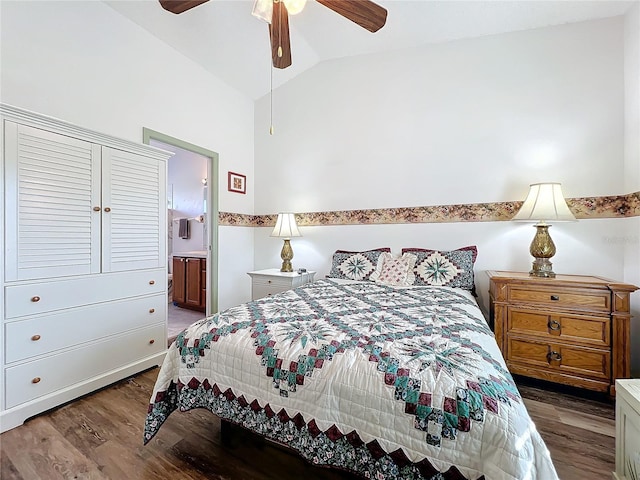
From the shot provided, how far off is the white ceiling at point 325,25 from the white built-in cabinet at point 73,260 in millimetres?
1284

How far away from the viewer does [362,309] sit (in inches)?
67.6

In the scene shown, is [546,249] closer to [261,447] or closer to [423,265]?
[423,265]

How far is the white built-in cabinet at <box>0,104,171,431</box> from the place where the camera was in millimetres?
1655

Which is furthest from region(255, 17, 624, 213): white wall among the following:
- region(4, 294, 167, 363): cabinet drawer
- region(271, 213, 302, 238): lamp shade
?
region(4, 294, 167, 363): cabinet drawer

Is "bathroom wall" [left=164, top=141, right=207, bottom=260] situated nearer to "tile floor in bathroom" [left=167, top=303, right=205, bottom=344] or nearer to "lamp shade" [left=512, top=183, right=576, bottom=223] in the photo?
"tile floor in bathroom" [left=167, top=303, right=205, bottom=344]

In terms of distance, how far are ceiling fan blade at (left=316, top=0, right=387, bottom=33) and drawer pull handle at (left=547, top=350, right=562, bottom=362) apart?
2.59 m

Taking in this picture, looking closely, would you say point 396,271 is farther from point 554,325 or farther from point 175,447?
point 175,447

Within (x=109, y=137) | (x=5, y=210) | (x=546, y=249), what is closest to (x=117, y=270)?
(x=5, y=210)

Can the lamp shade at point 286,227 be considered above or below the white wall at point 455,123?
below

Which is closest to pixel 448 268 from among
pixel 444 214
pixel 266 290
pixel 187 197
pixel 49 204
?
pixel 444 214

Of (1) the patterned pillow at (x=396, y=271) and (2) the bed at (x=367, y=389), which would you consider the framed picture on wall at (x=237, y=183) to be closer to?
(1) the patterned pillow at (x=396, y=271)

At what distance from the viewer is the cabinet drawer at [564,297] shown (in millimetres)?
1927

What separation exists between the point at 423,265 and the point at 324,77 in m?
2.50

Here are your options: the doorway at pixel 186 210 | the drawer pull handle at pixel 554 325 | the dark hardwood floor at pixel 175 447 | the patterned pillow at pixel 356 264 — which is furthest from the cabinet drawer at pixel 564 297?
the doorway at pixel 186 210
